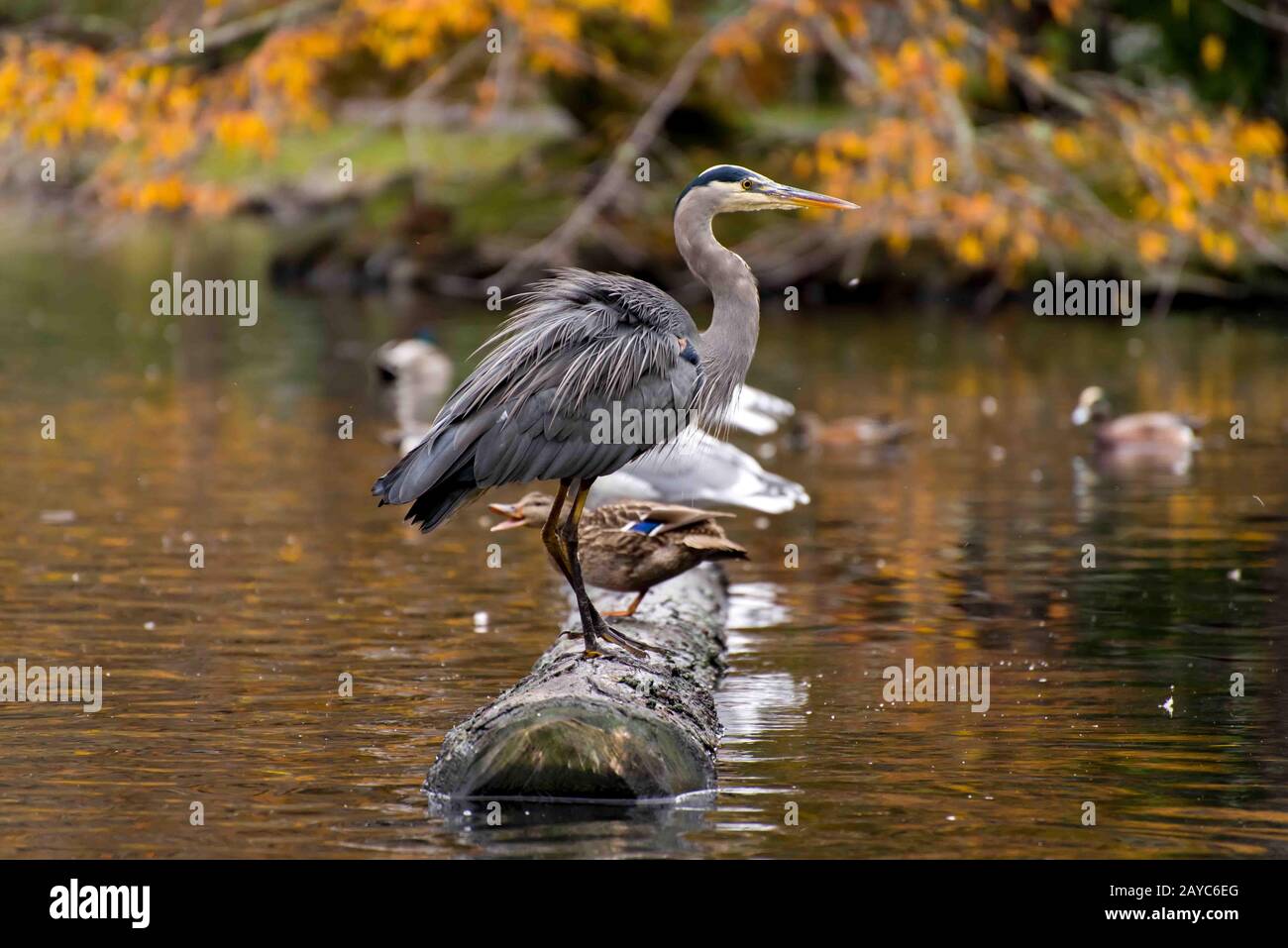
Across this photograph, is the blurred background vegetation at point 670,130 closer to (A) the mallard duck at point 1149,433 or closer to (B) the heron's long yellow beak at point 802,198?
(A) the mallard duck at point 1149,433

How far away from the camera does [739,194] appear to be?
10289 millimetres

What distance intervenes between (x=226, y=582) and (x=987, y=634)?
4968 millimetres

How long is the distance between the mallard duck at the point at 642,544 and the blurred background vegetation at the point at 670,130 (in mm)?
6559

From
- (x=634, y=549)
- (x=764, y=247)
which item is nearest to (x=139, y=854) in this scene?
(x=634, y=549)

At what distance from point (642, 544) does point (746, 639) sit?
1.72 metres

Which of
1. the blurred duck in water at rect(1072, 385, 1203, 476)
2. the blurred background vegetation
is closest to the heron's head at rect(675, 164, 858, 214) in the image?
the blurred background vegetation

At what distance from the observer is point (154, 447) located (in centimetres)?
2030

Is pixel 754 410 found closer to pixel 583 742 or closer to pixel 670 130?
pixel 583 742

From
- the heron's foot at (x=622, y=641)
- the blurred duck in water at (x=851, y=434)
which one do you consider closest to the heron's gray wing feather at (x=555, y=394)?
the heron's foot at (x=622, y=641)

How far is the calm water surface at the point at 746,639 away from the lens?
27.2 ft

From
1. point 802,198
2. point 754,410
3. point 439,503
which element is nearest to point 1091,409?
point 754,410

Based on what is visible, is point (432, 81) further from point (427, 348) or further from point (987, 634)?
point (987, 634)

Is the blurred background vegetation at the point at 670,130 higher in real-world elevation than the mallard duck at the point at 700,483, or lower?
higher

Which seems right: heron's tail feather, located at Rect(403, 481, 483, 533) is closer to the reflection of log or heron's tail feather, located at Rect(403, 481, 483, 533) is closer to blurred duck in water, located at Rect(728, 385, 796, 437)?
the reflection of log
